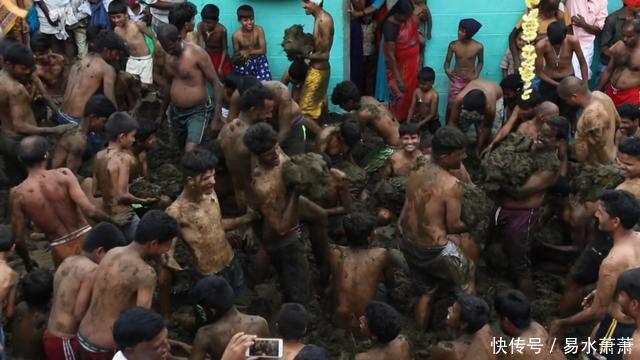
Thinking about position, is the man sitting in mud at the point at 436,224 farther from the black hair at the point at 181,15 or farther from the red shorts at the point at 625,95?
the black hair at the point at 181,15

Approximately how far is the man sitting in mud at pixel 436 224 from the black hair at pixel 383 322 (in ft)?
4.51

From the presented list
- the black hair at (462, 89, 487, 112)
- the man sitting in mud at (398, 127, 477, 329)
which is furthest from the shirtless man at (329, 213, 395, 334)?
the black hair at (462, 89, 487, 112)

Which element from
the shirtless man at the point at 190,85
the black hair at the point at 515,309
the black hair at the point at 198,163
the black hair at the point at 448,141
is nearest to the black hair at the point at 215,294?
the black hair at the point at 198,163

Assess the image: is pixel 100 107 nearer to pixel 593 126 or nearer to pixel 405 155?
pixel 405 155

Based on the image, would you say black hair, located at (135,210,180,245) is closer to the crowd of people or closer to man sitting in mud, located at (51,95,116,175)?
the crowd of people

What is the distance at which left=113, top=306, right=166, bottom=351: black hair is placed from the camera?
14.0 feet

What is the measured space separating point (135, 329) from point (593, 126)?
4746 millimetres

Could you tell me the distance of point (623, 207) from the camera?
5496 millimetres

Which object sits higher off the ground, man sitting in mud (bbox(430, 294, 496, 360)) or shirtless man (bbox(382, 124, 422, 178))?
shirtless man (bbox(382, 124, 422, 178))

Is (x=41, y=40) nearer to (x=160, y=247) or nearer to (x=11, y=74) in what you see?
(x=11, y=74)

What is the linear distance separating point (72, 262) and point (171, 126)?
12.2 ft

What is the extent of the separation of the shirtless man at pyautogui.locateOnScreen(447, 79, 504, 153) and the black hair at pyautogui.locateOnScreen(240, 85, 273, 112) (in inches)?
106

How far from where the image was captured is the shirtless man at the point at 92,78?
8297 millimetres

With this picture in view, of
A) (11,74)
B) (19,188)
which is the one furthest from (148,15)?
(19,188)
